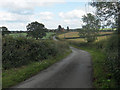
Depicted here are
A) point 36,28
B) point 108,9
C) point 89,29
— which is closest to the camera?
point 108,9

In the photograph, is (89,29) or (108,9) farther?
(89,29)

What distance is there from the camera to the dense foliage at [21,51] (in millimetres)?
12242

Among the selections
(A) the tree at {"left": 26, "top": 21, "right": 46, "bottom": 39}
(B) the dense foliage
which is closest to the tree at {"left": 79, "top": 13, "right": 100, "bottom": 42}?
(A) the tree at {"left": 26, "top": 21, "right": 46, "bottom": 39}

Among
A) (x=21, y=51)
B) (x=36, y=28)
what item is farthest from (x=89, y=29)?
(x=21, y=51)

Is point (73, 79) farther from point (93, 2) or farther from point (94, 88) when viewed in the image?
point (93, 2)

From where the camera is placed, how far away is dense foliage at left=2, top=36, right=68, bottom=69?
12.2 metres

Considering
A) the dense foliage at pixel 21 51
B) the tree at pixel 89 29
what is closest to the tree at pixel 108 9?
the dense foliage at pixel 21 51

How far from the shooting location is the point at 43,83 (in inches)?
324

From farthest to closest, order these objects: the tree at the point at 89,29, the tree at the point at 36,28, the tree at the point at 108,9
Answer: the tree at the point at 89,29 < the tree at the point at 36,28 < the tree at the point at 108,9

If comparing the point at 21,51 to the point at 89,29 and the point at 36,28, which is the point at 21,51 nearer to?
the point at 36,28

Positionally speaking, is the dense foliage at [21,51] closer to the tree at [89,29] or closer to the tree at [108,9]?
the tree at [108,9]

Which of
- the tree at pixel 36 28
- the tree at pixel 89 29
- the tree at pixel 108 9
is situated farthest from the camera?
the tree at pixel 89 29

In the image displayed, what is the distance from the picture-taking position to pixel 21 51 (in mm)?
13148

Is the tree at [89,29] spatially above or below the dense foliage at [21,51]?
above
